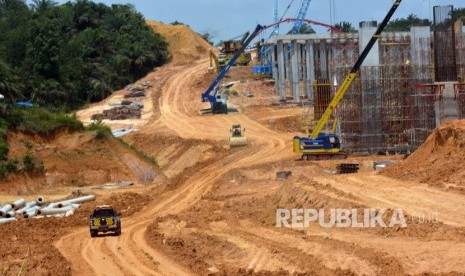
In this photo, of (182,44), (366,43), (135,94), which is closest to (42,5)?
(182,44)

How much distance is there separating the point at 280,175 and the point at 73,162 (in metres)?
12.5

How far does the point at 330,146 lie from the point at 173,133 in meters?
21.9

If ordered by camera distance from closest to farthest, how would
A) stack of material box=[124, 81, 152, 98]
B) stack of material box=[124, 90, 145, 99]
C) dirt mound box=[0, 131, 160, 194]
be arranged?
1. dirt mound box=[0, 131, 160, 194]
2. stack of material box=[124, 90, 145, 99]
3. stack of material box=[124, 81, 152, 98]

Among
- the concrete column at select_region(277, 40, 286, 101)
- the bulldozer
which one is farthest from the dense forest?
the bulldozer

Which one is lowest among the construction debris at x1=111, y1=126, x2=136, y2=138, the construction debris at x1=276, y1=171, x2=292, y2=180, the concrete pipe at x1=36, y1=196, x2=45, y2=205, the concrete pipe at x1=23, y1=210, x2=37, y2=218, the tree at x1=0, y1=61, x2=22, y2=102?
the concrete pipe at x1=23, y1=210, x2=37, y2=218

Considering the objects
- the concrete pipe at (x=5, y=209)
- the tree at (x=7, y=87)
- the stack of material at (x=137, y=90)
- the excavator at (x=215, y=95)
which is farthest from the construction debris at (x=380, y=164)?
the stack of material at (x=137, y=90)

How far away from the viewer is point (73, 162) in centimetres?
4522

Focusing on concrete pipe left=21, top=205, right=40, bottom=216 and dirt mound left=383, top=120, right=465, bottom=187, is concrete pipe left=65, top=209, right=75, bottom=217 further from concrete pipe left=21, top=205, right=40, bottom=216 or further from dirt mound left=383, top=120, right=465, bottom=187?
dirt mound left=383, top=120, right=465, bottom=187

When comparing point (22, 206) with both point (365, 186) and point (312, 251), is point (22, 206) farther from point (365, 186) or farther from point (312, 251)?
point (312, 251)

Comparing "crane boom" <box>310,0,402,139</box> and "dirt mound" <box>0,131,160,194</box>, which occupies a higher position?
"crane boom" <box>310,0,402,139</box>

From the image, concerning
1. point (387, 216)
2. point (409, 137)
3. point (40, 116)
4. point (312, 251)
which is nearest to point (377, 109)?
point (409, 137)

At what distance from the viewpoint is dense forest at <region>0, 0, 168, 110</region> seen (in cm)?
8606

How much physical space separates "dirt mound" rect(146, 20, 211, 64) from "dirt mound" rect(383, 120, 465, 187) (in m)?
77.6

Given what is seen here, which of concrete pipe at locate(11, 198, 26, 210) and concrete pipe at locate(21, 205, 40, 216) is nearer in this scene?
concrete pipe at locate(21, 205, 40, 216)
